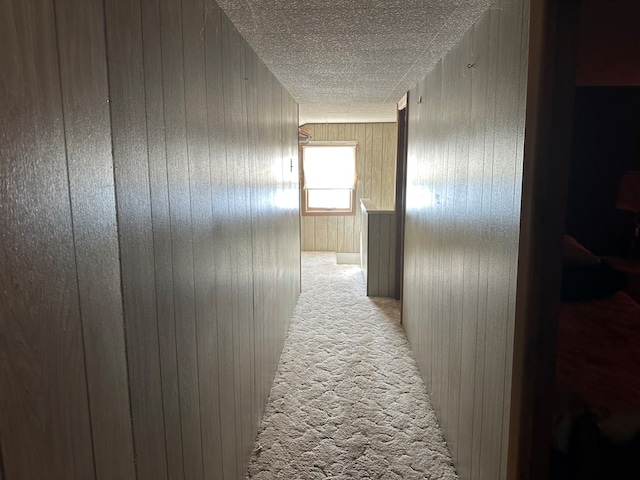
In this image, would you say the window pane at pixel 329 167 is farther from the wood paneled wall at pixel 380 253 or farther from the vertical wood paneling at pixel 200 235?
the vertical wood paneling at pixel 200 235

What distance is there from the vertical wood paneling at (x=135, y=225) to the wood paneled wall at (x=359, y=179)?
19.8ft

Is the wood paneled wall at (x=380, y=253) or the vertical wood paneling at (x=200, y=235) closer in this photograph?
the vertical wood paneling at (x=200, y=235)

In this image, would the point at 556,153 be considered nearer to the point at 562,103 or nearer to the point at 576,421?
the point at 562,103

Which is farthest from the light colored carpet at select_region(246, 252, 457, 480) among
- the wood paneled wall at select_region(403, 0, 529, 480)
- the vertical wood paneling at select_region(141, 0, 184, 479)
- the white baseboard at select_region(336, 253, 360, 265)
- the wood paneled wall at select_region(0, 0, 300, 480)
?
the white baseboard at select_region(336, 253, 360, 265)

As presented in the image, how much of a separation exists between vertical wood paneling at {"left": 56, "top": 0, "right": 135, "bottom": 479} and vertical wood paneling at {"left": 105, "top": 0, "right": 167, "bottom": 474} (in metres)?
0.04

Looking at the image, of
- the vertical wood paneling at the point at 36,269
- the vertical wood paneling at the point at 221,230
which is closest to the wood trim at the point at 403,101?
the vertical wood paneling at the point at 221,230

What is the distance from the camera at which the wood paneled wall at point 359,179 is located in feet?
23.1

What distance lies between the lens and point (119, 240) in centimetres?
90

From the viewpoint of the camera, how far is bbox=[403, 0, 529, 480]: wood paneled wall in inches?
56.9

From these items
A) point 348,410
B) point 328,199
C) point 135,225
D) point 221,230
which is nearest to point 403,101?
point 348,410

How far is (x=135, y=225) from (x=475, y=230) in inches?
53.2

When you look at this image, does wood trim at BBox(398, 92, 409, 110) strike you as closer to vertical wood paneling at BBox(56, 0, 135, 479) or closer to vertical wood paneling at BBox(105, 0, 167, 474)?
vertical wood paneling at BBox(105, 0, 167, 474)

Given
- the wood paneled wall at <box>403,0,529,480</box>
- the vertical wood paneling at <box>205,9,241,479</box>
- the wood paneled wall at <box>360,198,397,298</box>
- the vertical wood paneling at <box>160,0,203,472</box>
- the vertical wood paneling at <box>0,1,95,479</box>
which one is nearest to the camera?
the vertical wood paneling at <box>0,1,95,479</box>

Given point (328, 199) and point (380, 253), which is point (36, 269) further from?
point (328, 199)
